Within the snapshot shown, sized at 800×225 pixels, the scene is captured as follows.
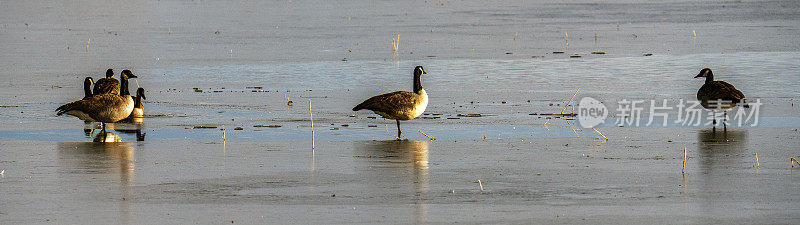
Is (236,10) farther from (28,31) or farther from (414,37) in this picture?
(414,37)

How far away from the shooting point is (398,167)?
1204 cm

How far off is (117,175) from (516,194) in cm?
390

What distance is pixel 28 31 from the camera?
40500 millimetres

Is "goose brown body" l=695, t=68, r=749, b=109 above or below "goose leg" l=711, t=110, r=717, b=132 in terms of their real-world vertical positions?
above

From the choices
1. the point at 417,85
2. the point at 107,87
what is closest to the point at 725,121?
the point at 417,85

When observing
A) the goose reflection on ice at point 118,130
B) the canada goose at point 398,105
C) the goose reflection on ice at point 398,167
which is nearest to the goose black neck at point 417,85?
the canada goose at point 398,105

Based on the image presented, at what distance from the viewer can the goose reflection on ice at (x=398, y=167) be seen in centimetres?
1038

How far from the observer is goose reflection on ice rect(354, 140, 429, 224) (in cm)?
1038

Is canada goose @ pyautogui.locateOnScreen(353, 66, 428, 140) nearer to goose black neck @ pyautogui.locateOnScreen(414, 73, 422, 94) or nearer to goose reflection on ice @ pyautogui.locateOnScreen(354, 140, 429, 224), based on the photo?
goose black neck @ pyautogui.locateOnScreen(414, 73, 422, 94)

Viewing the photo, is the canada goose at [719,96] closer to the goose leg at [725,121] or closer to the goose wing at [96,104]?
the goose leg at [725,121]

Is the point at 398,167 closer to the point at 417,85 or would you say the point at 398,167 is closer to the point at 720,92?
the point at 417,85

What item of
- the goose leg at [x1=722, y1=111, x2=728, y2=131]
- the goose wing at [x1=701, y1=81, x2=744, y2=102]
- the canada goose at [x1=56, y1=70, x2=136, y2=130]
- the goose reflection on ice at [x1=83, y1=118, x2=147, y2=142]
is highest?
the goose wing at [x1=701, y1=81, x2=744, y2=102]

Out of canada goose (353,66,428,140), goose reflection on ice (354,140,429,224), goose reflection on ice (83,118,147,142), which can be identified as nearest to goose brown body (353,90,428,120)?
canada goose (353,66,428,140)

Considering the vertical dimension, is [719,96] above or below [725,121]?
above
